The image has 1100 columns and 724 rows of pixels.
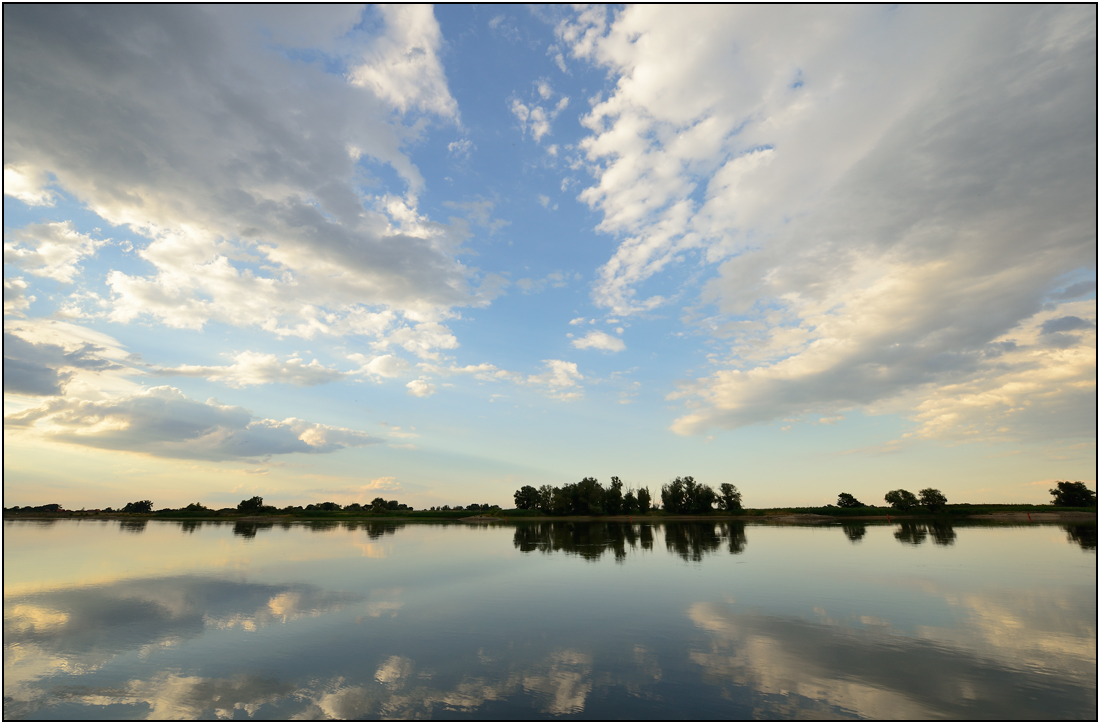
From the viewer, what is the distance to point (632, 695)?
1350 centimetres

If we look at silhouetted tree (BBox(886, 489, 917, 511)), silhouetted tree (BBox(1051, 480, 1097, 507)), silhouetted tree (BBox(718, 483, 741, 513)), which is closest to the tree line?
silhouetted tree (BBox(718, 483, 741, 513))

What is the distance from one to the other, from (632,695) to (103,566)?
52.3 metres

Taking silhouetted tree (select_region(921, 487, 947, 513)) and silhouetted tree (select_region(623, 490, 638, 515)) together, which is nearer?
silhouetted tree (select_region(921, 487, 947, 513))

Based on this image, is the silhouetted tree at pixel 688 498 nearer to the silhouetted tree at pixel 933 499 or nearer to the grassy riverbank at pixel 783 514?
the grassy riverbank at pixel 783 514

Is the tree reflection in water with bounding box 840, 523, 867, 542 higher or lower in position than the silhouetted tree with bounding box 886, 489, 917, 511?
lower

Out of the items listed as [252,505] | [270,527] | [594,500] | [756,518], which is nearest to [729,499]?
[756,518]

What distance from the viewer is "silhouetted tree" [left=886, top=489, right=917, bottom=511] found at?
13838cm

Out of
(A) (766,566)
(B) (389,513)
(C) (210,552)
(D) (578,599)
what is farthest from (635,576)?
(B) (389,513)

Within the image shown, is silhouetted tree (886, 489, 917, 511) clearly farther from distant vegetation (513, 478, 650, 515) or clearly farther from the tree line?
distant vegetation (513, 478, 650, 515)

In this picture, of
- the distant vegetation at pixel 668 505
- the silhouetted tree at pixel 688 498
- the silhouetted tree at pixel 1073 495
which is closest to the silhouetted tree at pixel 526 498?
the distant vegetation at pixel 668 505

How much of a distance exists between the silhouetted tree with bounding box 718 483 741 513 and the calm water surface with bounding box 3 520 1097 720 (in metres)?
118

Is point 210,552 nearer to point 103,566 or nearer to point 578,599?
point 103,566

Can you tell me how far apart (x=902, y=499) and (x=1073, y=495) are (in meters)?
40.0

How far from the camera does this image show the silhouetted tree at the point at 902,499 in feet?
454
